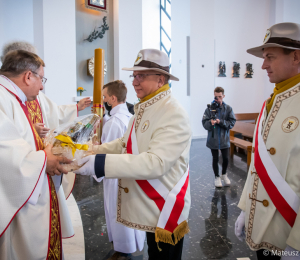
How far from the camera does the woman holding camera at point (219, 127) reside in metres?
4.27

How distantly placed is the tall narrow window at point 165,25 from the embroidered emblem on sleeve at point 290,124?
7686mm

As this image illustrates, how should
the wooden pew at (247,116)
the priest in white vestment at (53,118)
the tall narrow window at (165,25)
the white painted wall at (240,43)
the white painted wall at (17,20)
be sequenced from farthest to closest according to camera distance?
1. the wooden pew at (247,116)
2. the white painted wall at (240,43)
3. the tall narrow window at (165,25)
4. the white painted wall at (17,20)
5. the priest in white vestment at (53,118)

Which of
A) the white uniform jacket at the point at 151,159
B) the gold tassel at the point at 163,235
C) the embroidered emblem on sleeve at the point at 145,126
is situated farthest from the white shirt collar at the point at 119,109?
the gold tassel at the point at 163,235

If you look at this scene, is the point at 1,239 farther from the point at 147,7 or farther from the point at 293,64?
the point at 147,7

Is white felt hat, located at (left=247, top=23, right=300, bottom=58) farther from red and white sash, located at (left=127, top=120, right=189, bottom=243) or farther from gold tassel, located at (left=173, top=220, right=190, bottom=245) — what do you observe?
gold tassel, located at (left=173, top=220, right=190, bottom=245)

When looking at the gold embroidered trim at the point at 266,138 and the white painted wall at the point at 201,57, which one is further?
the white painted wall at the point at 201,57

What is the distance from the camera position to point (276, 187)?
50.9 inches

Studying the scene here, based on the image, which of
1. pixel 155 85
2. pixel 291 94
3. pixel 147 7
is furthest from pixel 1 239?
pixel 147 7

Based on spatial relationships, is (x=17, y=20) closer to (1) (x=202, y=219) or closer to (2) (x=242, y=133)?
(1) (x=202, y=219)

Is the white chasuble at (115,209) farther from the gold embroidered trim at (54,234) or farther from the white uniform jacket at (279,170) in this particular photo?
the white uniform jacket at (279,170)

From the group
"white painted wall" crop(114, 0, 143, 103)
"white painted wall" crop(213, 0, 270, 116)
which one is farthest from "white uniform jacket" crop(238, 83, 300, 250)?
"white painted wall" crop(213, 0, 270, 116)

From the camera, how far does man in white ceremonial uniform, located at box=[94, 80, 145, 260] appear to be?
7.36 ft

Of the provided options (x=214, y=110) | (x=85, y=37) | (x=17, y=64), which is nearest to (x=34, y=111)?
(x=17, y=64)

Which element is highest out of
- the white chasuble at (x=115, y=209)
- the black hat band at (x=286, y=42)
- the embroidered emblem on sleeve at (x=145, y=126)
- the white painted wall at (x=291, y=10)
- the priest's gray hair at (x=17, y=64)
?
the white painted wall at (x=291, y=10)
